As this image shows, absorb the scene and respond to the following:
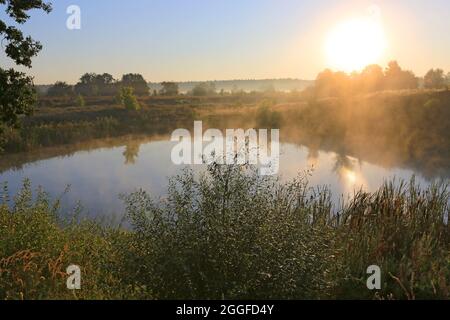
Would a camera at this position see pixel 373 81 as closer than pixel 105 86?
Yes

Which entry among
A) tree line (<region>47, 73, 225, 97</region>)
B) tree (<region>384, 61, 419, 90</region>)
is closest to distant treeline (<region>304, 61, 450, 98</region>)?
tree (<region>384, 61, 419, 90</region>)

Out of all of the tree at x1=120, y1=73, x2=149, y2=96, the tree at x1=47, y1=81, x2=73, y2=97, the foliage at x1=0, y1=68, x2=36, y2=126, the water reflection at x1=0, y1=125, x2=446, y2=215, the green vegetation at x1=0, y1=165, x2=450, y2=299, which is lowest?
the water reflection at x1=0, y1=125, x2=446, y2=215

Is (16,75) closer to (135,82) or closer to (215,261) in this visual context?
(215,261)

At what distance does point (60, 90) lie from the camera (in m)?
108

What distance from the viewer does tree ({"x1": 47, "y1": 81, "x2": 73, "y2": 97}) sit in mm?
105312

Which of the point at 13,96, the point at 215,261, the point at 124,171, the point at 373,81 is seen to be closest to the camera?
the point at 215,261

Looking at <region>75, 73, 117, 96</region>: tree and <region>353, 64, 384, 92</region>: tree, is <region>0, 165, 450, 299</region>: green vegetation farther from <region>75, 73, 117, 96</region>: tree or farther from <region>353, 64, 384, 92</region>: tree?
<region>75, 73, 117, 96</region>: tree

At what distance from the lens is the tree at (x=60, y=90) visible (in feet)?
346

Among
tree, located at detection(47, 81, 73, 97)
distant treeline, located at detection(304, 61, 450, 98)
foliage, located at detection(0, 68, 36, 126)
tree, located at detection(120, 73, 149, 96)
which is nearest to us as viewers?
foliage, located at detection(0, 68, 36, 126)

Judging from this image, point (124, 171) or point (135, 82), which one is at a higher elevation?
point (135, 82)

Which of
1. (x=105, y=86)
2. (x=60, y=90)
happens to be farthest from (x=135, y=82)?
(x=60, y=90)

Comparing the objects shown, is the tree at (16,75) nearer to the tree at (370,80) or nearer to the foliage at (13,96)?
the foliage at (13,96)

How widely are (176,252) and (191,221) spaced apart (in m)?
0.88
